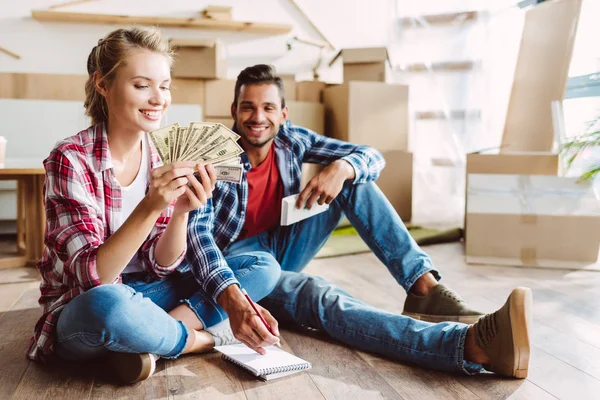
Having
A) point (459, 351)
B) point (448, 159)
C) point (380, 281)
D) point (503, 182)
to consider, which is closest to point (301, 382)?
point (459, 351)

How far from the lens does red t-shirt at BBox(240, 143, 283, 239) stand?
180 cm

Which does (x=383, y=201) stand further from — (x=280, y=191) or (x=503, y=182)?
(x=503, y=182)

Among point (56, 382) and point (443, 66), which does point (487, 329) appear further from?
point (443, 66)

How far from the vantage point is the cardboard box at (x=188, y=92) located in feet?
12.2

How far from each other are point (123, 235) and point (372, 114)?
2836mm

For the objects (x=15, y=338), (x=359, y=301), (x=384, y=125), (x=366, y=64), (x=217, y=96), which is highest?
(x=366, y=64)

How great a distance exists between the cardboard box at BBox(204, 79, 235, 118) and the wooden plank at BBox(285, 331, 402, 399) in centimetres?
235

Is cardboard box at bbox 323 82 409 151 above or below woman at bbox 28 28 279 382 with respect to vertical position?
above

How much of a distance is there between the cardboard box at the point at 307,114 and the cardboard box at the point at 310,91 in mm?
115

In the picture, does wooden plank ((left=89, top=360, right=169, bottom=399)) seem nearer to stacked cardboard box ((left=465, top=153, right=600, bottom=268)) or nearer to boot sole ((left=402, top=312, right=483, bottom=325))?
boot sole ((left=402, top=312, right=483, bottom=325))

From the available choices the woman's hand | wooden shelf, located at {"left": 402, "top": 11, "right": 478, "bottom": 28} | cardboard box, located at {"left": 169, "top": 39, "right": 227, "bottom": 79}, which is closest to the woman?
the woman's hand

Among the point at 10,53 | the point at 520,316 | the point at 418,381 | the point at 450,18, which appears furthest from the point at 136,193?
the point at 450,18

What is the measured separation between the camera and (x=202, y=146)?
1239 millimetres

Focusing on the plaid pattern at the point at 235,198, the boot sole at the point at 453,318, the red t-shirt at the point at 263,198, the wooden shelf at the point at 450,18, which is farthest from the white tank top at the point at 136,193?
the wooden shelf at the point at 450,18
